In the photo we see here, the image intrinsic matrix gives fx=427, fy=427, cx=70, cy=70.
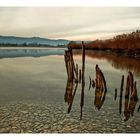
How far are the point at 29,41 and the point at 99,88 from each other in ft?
1.92

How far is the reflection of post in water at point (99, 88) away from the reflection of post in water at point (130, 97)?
158 mm

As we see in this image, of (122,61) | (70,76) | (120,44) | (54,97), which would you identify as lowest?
(54,97)

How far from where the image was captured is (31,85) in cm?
293

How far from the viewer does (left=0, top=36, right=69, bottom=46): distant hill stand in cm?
293

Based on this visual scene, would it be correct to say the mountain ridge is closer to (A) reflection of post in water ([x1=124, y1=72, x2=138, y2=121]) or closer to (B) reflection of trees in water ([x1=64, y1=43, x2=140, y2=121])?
(B) reflection of trees in water ([x1=64, y1=43, x2=140, y2=121])

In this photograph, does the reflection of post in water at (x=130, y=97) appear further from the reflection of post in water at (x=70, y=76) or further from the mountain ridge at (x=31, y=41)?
the mountain ridge at (x=31, y=41)

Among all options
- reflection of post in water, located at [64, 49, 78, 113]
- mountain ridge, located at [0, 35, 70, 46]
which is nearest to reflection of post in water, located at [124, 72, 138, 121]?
reflection of post in water, located at [64, 49, 78, 113]

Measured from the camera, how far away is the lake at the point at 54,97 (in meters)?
2.92

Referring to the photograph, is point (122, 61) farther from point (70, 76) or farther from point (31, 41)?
point (31, 41)

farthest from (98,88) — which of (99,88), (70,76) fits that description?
(70,76)

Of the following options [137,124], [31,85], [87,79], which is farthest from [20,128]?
[137,124]

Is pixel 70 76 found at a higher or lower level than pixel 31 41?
lower

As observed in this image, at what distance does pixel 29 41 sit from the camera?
2.97m

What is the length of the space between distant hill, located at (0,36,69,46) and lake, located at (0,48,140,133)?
0.06 metres
